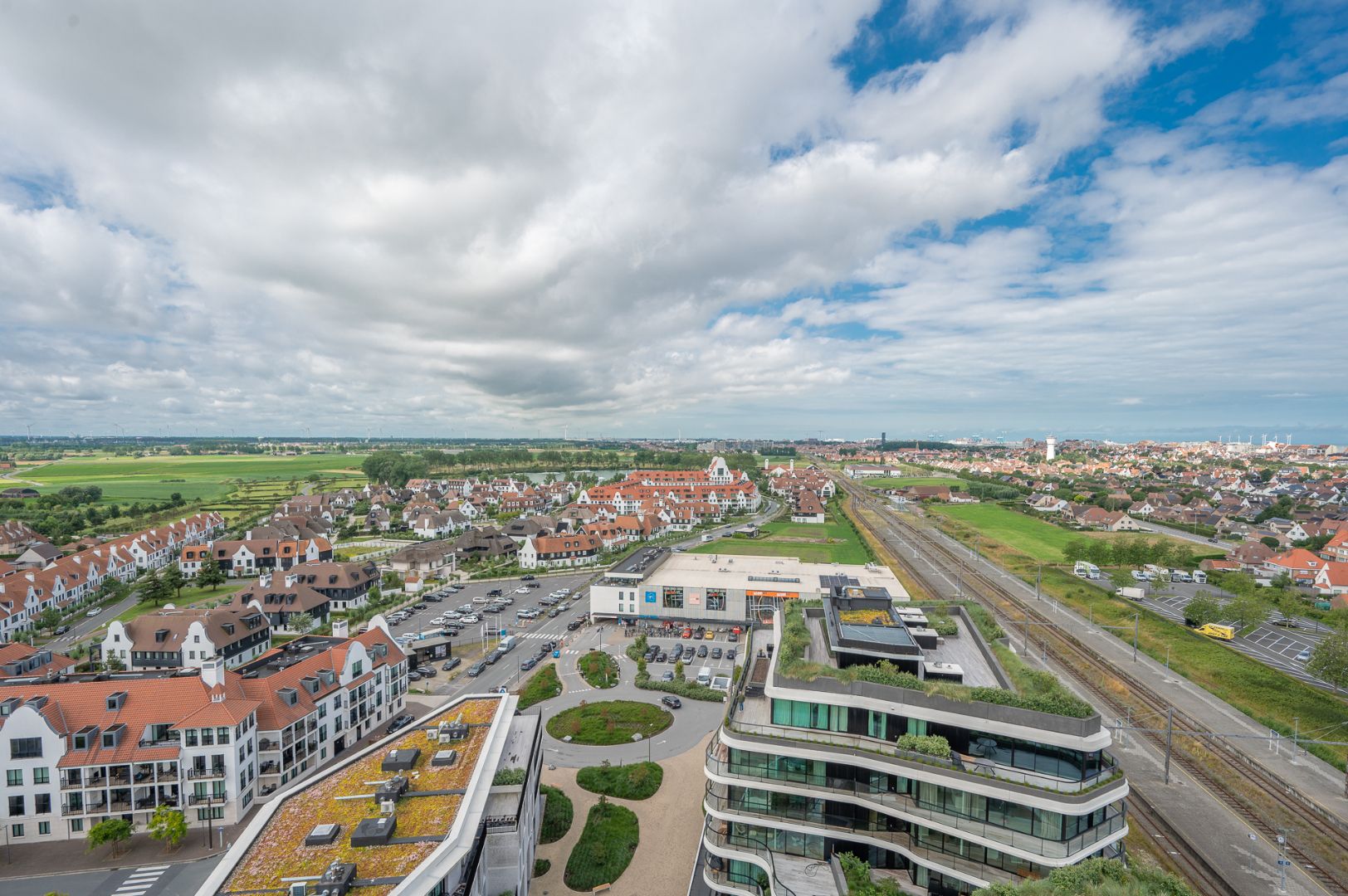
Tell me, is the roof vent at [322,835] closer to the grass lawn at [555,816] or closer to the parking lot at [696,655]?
the grass lawn at [555,816]

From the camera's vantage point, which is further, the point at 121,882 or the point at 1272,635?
the point at 1272,635

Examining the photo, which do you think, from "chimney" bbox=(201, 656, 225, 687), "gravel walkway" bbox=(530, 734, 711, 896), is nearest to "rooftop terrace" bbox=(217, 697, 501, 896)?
"gravel walkway" bbox=(530, 734, 711, 896)

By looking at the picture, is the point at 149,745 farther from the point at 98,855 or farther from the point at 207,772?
the point at 98,855

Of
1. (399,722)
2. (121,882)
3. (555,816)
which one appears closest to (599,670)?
(399,722)

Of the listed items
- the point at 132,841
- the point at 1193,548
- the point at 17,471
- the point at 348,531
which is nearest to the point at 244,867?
the point at 132,841

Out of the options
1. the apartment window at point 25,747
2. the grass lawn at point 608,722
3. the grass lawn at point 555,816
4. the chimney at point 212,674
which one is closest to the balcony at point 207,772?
the chimney at point 212,674

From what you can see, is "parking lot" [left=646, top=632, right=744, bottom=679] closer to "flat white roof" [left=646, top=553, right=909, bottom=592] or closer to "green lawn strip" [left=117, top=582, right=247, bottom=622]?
"flat white roof" [left=646, top=553, right=909, bottom=592]
